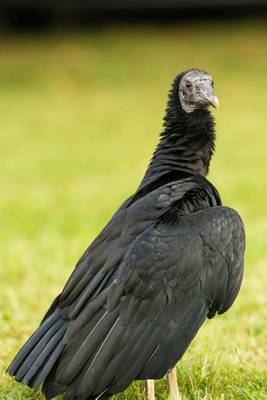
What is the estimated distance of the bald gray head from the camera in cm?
416

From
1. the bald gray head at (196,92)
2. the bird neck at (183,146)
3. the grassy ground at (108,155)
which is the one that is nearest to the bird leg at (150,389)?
the grassy ground at (108,155)

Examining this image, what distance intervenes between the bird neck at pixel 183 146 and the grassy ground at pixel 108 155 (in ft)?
3.04

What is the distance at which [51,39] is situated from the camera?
18.0m

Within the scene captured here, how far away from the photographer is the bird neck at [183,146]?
4.11 metres

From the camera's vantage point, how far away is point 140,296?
3621 millimetres

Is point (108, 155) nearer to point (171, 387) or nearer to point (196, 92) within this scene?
point (196, 92)

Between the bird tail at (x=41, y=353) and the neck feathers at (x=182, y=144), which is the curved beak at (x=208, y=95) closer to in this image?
the neck feathers at (x=182, y=144)

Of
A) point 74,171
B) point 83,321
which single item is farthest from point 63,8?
point 83,321

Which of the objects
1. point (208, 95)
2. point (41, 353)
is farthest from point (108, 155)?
point (41, 353)

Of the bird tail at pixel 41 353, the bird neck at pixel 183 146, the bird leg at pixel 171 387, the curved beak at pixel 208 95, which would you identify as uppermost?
the curved beak at pixel 208 95

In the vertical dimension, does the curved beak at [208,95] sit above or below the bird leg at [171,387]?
above

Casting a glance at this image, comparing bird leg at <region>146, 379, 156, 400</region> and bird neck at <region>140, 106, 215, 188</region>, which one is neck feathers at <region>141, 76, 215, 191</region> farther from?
bird leg at <region>146, 379, 156, 400</region>

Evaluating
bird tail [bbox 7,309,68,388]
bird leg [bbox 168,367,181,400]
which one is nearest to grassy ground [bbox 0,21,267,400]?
bird leg [bbox 168,367,181,400]

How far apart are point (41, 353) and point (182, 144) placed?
1.13m
